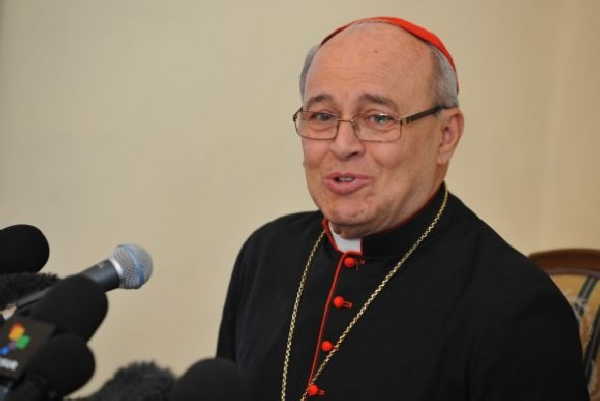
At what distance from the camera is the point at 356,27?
1.91 meters

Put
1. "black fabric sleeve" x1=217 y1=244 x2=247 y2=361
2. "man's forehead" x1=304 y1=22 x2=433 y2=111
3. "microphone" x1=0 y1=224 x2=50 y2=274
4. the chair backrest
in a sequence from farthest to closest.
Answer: "black fabric sleeve" x1=217 y1=244 x2=247 y2=361
the chair backrest
"man's forehead" x1=304 y1=22 x2=433 y2=111
"microphone" x1=0 y1=224 x2=50 y2=274

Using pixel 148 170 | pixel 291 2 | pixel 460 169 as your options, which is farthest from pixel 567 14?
pixel 148 170

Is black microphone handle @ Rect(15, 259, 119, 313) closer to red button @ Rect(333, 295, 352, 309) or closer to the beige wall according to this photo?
red button @ Rect(333, 295, 352, 309)

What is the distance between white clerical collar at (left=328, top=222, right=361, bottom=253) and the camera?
6.56ft

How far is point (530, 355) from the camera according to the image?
163 cm

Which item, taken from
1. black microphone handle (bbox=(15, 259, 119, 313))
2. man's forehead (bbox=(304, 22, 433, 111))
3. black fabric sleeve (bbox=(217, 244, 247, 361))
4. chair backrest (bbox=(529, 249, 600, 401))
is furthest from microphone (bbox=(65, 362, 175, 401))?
chair backrest (bbox=(529, 249, 600, 401))

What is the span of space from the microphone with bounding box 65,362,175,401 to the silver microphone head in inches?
11.3

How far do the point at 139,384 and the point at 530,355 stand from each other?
1.04m

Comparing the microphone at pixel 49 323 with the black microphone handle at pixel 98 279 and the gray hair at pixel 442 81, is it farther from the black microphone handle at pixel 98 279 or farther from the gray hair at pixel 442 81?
the gray hair at pixel 442 81

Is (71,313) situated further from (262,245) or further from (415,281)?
(262,245)

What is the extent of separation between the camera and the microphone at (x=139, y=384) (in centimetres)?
91

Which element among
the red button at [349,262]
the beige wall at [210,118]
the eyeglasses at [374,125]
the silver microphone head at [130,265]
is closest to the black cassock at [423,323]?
the red button at [349,262]

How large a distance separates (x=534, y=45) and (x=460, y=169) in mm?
655

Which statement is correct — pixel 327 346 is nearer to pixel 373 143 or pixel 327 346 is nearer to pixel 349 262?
pixel 349 262
